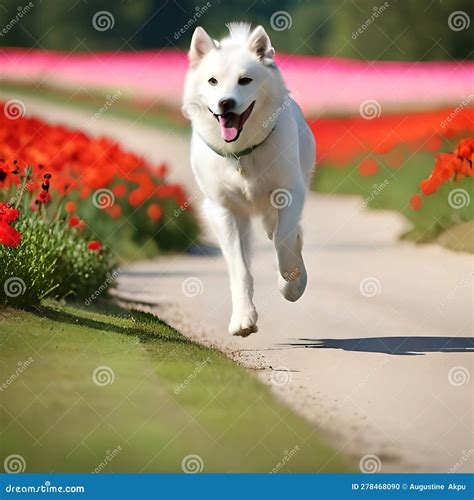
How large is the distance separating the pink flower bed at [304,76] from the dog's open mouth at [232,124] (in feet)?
10.8

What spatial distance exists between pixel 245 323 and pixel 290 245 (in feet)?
1.83

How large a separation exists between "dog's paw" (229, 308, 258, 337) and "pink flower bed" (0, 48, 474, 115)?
12.1ft

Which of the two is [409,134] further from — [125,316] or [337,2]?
[125,316]

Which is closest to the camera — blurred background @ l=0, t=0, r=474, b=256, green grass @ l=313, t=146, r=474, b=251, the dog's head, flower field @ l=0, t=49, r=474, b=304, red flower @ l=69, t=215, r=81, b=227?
the dog's head

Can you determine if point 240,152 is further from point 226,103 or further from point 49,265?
point 49,265

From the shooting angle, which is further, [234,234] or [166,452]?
[234,234]

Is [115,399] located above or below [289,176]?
below

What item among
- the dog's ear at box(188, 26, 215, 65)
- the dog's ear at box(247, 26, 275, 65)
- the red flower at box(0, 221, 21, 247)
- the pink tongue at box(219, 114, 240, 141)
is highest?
the dog's ear at box(247, 26, 275, 65)

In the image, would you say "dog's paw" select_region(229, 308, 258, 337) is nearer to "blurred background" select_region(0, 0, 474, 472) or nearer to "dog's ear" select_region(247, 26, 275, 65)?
"blurred background" select_region(0, 0, 474, 472)

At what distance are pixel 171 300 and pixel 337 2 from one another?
4292mm

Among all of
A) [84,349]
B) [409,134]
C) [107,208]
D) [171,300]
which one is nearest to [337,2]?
[409,134]

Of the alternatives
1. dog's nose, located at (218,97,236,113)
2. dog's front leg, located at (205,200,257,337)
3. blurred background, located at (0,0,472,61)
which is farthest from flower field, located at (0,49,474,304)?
dog's nose, located at (218,97,236,113)

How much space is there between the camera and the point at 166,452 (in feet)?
19.2

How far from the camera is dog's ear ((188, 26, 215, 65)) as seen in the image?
643 centimetres
